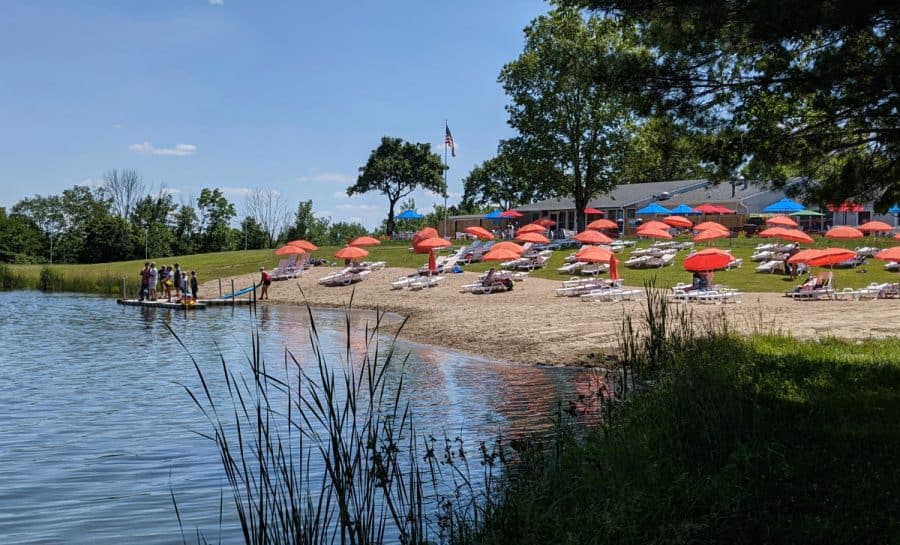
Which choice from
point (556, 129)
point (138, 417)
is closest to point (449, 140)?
point (556, 129)

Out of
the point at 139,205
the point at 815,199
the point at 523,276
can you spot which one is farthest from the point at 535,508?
the point at 139,205

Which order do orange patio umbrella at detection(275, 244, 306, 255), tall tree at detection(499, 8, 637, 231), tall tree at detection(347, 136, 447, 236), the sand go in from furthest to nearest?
tall tree at detection(347, 136, 447, 236), tall tree at detection(499, 8, 637, 231), orange patio umbrella at detection(275, 244, 306, 255), the sand

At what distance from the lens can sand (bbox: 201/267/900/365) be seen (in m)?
15.9

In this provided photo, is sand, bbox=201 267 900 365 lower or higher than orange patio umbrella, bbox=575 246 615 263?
lower

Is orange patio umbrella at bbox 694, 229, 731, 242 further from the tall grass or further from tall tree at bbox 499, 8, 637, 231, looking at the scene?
the tall grass

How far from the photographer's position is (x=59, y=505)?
7980 mm

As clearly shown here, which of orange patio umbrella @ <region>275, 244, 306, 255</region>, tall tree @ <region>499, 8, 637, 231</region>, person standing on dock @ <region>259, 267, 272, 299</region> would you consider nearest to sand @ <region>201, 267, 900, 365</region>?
person standing on dock @ <region>259, 267, 272, 299</region>

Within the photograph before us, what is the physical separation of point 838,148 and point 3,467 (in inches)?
405

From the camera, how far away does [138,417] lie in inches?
477

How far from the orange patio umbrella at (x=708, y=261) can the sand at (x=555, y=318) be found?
49.9 inches

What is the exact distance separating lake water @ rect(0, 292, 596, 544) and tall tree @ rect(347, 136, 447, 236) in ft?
176

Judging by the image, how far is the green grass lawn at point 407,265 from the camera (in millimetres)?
29016

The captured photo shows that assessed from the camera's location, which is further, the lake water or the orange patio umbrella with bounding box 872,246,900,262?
the orange patio umbrella with bounding box 872,246,900,262

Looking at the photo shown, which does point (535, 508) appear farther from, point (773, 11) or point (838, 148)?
point (838, 148)
